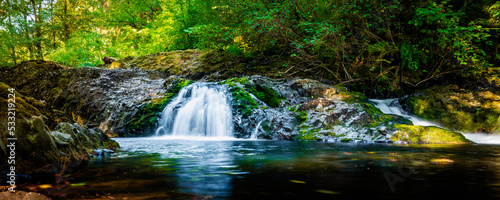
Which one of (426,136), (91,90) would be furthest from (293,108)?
(91,90)

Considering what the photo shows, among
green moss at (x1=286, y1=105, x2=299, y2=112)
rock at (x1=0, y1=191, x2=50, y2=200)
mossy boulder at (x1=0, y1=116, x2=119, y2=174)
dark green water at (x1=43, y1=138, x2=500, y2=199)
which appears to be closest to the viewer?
rock at (x1=0, y1=191, x2=50, y2=200)

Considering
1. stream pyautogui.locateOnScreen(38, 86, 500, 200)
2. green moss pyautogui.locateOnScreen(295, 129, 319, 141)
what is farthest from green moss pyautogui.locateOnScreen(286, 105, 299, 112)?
stream pyautogui.locateOnScreen(38, 86, 500, 200)

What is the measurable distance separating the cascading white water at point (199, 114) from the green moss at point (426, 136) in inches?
176

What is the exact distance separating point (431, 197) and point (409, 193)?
0.15m

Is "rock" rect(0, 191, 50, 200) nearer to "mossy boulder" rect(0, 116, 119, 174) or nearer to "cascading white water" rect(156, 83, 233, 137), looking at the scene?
"mossy boulder" rect(0, 116, 119, 174)

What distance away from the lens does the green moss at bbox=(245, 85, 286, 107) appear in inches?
402

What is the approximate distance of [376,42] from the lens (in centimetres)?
1147

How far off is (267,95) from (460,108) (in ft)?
19.3

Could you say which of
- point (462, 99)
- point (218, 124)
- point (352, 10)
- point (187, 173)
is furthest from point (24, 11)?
point (462, 99)

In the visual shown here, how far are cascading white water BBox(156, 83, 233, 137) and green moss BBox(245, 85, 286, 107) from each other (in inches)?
35.6

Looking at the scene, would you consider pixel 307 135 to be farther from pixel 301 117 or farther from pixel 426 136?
pixel 426 136

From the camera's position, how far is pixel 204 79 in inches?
557

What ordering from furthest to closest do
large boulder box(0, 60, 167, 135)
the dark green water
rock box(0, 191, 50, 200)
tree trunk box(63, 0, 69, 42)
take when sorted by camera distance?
tree trunk box(63, 0, 69, 42), large boulder box(0, 60, 167, 135), the dark green water, rock box(0, 191, 50, 200)

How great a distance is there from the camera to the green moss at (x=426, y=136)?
23.5 feet
